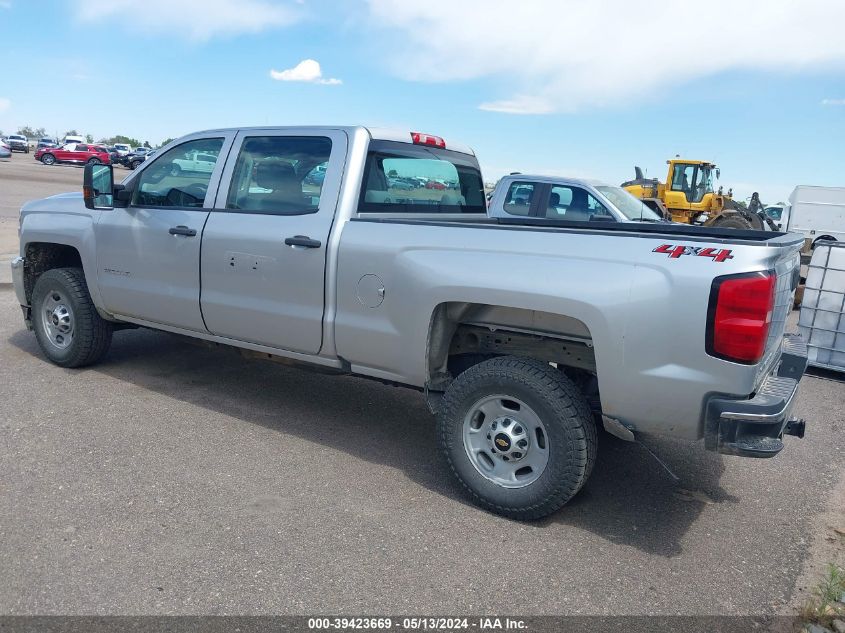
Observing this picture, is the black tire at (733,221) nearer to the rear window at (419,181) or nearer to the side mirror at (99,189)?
the rear window at (419,181)

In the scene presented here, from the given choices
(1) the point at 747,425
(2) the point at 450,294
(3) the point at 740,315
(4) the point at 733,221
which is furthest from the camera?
(4) the point at 733,221

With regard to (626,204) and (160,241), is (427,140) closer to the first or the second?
(160,241)

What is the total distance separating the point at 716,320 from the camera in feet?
10.1

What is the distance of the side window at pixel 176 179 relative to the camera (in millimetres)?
5016

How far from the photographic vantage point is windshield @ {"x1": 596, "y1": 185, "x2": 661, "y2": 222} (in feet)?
33.5

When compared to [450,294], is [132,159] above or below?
below

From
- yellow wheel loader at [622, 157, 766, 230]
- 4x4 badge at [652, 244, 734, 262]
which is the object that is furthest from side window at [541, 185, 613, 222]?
yellow wheel loader at [622, 157, 766, 230]

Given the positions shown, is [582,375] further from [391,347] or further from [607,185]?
[607,185]

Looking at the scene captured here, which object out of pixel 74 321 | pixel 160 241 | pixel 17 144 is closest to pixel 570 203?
pixel 160 241

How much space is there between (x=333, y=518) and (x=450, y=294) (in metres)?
1.31

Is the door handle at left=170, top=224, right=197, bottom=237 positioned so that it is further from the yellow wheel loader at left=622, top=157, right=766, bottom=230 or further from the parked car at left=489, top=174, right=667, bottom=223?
the yellow wheel loader at left=622, top=157, right=766, bottom=230

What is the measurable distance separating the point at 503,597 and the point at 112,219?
13.3ft

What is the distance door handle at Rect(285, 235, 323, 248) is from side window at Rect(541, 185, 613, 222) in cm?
633

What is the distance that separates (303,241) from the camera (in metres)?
4.28
